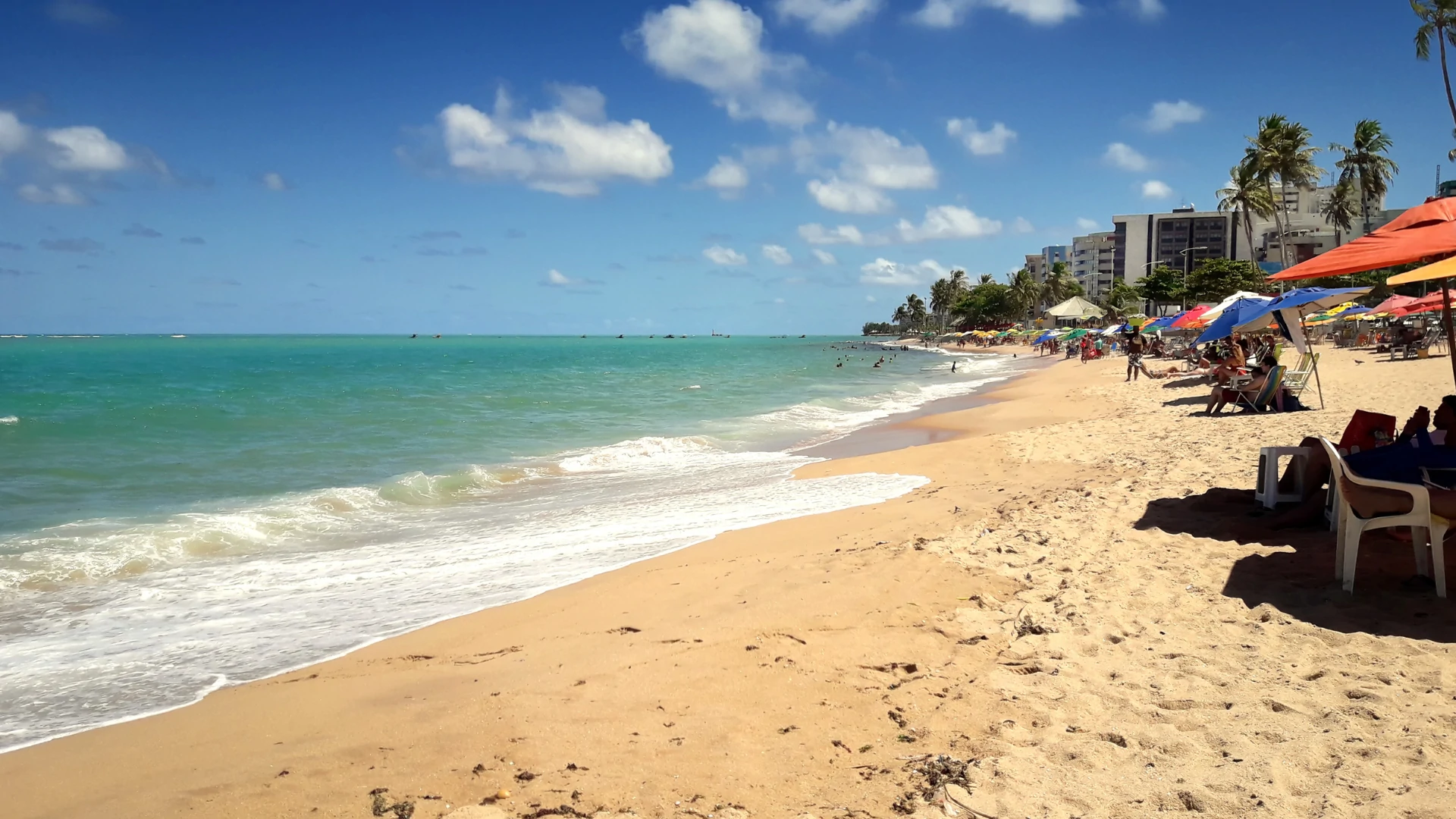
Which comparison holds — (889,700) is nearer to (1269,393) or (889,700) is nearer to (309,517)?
(309,517)

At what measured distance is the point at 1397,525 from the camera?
432 cm

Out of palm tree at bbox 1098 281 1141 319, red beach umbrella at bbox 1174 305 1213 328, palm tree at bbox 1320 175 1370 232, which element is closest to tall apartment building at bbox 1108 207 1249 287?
palm tree at bbox 1098 281 1141 319

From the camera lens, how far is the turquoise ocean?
5641 mm

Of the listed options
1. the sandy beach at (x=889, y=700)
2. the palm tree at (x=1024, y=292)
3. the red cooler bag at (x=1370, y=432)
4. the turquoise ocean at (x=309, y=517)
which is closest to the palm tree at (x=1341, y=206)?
the palm tree at (x=1024, y=292)

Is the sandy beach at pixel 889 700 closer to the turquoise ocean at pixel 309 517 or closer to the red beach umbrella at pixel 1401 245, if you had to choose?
the turquoise ocean at pixel 309 517

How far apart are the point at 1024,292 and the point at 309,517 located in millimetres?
108273

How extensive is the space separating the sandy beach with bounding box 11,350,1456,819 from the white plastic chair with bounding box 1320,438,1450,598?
0.44 feet

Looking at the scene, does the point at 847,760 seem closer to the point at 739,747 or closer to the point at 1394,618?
the point at 739,747

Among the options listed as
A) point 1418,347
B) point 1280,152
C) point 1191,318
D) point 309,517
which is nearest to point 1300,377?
point 1191,318

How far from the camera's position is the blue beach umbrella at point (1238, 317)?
12711 mm

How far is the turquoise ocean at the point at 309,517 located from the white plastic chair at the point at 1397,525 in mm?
5063

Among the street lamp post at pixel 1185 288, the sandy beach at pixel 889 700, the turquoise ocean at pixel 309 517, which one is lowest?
the turquoise ocean at pixel 309 517

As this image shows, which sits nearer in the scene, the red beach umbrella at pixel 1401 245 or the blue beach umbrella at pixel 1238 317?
the red beach umbrella at pixel 1401 245

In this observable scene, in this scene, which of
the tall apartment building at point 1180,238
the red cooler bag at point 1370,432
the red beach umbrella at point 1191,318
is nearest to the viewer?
the red cooler bag at point 1370,432
